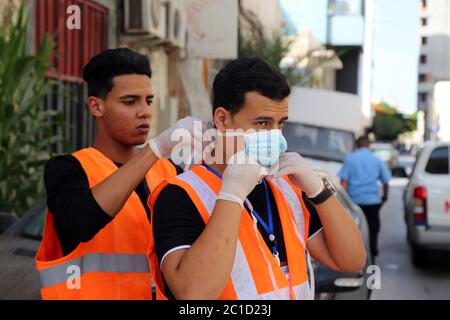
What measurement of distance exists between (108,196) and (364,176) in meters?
7.30

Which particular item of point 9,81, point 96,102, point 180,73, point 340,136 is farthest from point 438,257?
point 96,102

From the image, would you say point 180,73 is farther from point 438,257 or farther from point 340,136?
point 438,257

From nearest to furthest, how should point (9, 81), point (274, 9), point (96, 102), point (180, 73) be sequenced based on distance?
point (96, 102)
point (9, 81)
point (180, 73)
point (274, 9)

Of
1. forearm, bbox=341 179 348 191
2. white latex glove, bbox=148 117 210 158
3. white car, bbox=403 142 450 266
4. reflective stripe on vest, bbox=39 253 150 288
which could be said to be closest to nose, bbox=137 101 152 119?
white latex glove, bbox=148 117 210 158

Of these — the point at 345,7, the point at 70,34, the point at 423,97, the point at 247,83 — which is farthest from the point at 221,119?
the point at 423,97

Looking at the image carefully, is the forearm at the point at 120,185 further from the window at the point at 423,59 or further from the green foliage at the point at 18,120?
the window at the point at 423,59

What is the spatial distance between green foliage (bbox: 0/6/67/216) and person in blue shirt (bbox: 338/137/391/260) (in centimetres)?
411

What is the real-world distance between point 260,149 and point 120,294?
732mm

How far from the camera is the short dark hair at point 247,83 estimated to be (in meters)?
1.99

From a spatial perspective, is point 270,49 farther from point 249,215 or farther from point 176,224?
point 176,224

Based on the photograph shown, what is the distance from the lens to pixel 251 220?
6.41ft

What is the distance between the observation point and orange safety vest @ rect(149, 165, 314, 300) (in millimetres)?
1878

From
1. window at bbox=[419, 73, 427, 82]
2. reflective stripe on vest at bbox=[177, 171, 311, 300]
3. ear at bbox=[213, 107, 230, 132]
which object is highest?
window at bbox=[419, 73, 427, 82]

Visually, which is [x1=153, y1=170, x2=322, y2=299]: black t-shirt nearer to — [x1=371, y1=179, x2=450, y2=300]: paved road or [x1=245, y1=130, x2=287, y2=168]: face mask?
[x1=245, y1=130, x2=287, y2=168]: face mask
